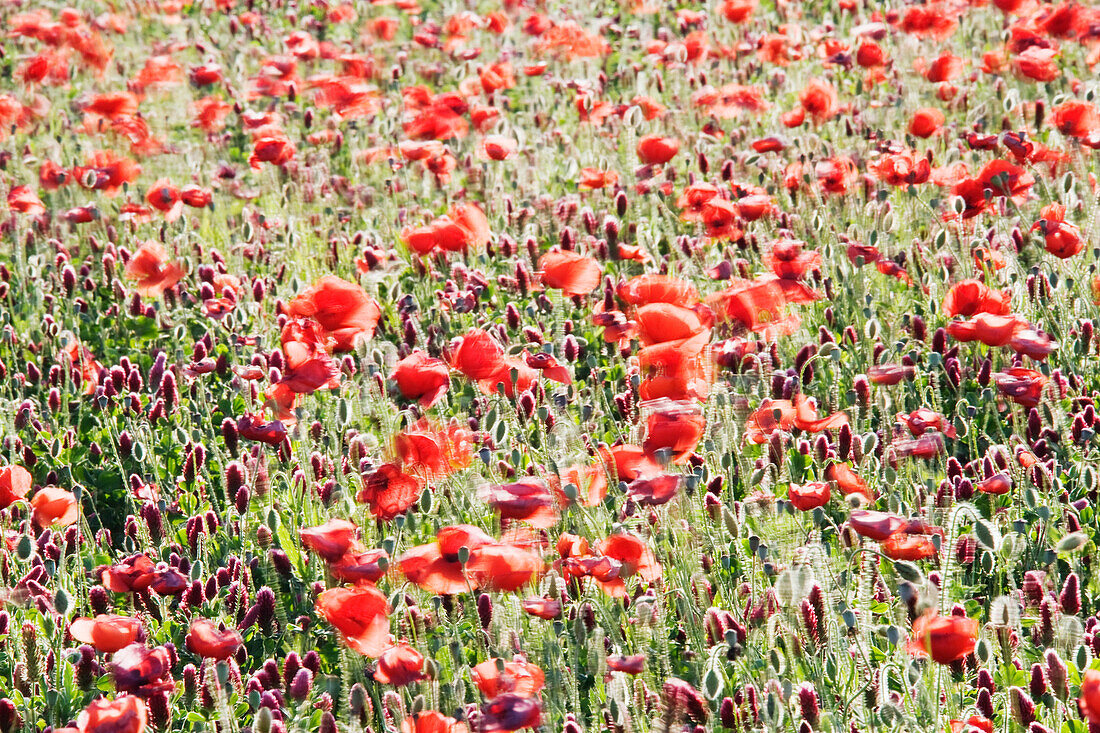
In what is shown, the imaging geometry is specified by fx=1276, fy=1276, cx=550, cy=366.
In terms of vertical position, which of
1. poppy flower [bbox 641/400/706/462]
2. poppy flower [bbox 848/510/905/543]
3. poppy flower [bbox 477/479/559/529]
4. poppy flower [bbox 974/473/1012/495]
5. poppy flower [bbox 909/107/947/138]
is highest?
poppy flower [bbox 909/107/947/138]

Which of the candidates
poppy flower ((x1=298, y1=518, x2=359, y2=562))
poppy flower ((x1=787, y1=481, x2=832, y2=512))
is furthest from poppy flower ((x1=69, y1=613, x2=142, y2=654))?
poppy flower ((x1=787, y1=481, x2=832, y2=512))

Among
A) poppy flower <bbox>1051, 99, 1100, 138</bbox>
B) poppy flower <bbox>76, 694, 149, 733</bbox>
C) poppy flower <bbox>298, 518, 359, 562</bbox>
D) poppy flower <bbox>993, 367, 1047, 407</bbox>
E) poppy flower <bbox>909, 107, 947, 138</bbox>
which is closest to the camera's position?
poppy flower <bbox>76, 694, 149, 733</bbox>

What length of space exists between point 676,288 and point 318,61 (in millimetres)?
5418

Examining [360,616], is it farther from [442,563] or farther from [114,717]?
[114,717]

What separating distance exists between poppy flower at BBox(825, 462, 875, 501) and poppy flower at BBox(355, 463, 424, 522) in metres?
0.89

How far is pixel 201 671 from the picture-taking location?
2.69m

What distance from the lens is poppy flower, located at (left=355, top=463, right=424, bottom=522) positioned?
2.58 meters

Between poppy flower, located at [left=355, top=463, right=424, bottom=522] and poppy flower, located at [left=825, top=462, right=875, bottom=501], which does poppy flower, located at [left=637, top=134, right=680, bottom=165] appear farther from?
poppy flower, located at [left=355, top=463, right=424, bottom=522]

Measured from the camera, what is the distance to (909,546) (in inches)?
96.3

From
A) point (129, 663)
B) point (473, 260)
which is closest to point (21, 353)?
point (473, 260)

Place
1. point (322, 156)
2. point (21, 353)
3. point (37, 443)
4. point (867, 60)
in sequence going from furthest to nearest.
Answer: point (322, 156) → point (867, 60) → point (21, 353) → point (37, 443)

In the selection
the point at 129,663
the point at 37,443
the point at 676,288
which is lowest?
the point at 37,443

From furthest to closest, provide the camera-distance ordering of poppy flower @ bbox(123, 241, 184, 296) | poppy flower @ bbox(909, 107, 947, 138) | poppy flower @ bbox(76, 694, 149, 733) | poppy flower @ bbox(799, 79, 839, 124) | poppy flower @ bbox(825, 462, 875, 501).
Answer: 1. poppy flower @ bbox(799, 79, 839, 124)
2. poppy flower @ bbox(909, 107, 947, 138)
3. poppy flower @ bbox(123, 241, 184, 296)
4. poppy flower @ bbox(825, 462, 875, 501)
5. poppy flower @ bbox(76, 694, 149, 733)

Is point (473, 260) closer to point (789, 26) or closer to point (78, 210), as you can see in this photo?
point (78, 210)
